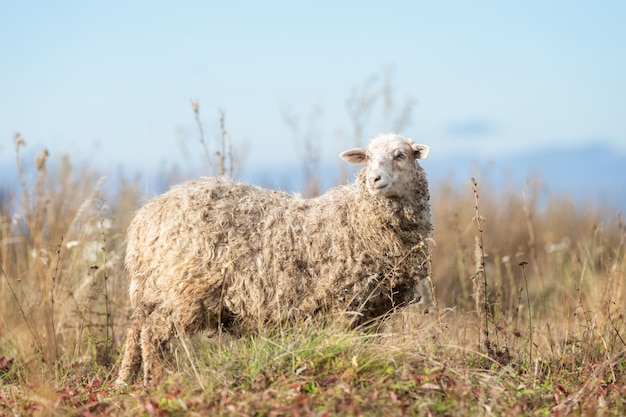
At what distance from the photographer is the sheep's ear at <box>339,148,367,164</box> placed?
17.1ft

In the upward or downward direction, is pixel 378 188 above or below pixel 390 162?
below

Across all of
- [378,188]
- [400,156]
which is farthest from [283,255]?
[400,156]

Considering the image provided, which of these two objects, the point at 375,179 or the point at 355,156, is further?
the point at 355,156

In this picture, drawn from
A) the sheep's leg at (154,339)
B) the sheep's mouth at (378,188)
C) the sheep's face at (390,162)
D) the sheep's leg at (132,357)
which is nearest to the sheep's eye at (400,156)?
the sheep's face at (390,162)


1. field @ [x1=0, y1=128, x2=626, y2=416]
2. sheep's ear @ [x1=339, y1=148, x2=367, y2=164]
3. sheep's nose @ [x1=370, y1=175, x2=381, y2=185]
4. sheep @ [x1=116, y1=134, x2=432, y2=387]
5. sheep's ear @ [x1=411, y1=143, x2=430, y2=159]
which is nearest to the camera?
field @ [x1=0, y1=128, x2=626, y2=416]

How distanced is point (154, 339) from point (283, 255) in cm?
106

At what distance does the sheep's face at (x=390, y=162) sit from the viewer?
485 cm

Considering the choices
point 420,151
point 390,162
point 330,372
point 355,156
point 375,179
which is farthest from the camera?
point 355,156

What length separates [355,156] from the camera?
527 cm

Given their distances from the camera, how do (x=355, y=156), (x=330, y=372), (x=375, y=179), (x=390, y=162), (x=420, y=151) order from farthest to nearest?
1. (x=355, y=156)
2. (x=420, y=151)
3. (x=390, y=162)
4. (x=375, y=179)
5. (x=330, y=372)

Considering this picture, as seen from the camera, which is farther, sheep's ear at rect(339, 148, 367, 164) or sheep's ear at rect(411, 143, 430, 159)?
sheep's ear at rect(339, 148, 367, 164)

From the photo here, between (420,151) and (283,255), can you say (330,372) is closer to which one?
(283,255)

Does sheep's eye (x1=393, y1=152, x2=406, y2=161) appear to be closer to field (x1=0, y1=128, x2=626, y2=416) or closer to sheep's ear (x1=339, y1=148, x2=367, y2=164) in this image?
sheep's ear (x1=339, y1=148, x2=367, y2=164)

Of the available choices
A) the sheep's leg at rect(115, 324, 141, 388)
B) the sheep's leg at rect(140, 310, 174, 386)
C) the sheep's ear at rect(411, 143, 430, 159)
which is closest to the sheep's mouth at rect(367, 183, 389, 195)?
the sheep's ear at rect(411, 143, 430, 159)
